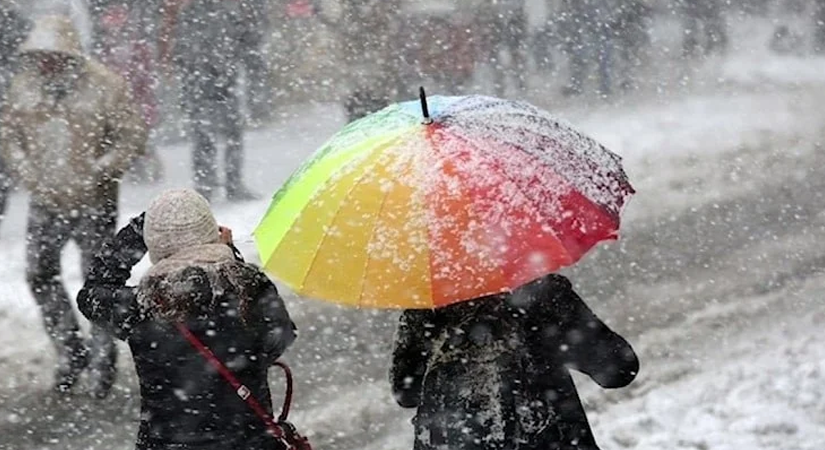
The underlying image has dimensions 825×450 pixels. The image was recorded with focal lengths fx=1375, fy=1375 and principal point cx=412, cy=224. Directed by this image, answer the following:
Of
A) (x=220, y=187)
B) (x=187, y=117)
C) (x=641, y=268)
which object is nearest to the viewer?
(x=641, y=268)

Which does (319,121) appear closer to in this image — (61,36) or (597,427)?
(61,36)

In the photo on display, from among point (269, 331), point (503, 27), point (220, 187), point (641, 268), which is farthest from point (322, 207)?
point (503, 27)

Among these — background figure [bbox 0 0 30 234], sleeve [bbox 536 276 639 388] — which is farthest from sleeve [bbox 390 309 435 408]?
background figure [bbox 0 0 30 234]

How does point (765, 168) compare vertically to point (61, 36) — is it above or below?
below

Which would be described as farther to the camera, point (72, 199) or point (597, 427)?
point (72, 199)

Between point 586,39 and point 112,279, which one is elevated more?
point 112,279

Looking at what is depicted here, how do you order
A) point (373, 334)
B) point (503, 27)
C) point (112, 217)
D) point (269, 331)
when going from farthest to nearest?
point (503, 27)
point (373, 334)
point (112, 217)
point (269, 331)

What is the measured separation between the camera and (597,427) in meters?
6.08

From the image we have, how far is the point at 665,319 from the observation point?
24.8 feet

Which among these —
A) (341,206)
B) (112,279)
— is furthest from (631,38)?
(341,206)

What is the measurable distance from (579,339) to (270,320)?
83 centimetres

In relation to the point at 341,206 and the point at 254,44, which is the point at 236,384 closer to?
the point at 341,206

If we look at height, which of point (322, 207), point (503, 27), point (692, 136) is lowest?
point (692, 136)

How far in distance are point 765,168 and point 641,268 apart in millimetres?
3268
